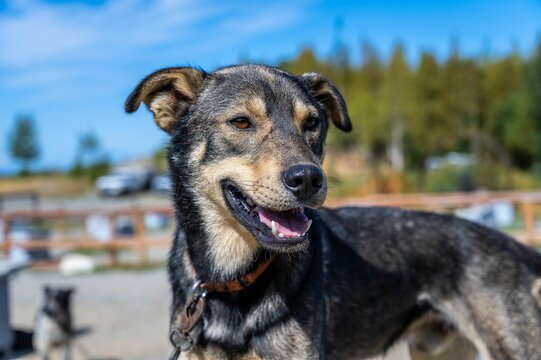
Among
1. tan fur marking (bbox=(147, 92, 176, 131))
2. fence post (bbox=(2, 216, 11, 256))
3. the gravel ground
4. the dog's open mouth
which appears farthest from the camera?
fence post (bbox=(2, 216, 11, 256))

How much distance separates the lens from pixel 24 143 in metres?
76.2

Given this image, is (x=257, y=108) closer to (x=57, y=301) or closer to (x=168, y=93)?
(x=168, y=93)

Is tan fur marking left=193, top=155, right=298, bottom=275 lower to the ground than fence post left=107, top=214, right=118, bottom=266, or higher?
higher

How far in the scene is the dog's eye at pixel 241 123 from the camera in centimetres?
331

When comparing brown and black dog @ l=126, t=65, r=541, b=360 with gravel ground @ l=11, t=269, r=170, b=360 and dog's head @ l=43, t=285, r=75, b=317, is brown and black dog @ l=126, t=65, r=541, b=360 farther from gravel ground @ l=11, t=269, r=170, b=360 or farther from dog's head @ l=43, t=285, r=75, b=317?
dog's head @ l=43, t=285, r=75, b=317

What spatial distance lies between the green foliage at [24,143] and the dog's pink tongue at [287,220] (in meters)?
75.6

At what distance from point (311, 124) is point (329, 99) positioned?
64 cm

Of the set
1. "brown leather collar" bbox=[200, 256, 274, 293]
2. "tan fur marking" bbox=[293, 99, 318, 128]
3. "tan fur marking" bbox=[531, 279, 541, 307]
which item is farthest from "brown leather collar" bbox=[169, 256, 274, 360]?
"tan fur marking" bbox=[531, 279, 541, 307]

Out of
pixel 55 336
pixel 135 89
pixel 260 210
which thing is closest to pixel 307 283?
pixel 260 210

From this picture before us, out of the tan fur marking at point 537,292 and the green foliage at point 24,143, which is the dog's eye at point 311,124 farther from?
the green foliage at point 24,143

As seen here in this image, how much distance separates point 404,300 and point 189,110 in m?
1.73

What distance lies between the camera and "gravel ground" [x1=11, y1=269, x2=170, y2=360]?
822 cm

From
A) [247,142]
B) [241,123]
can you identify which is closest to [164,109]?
[241,123]

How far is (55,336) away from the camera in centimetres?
779
